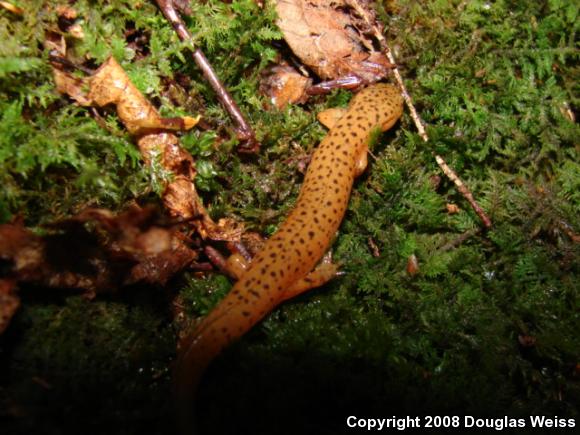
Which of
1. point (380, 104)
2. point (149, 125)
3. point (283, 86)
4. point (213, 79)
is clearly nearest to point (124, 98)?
point (149, 125)

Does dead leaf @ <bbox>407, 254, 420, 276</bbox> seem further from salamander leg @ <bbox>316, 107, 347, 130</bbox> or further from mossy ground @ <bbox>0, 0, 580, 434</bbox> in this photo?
salamander leg @ <bbox>316, 107, 347, 130</bbox>

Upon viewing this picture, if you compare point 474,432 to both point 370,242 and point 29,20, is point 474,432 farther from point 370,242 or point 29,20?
point 29,20

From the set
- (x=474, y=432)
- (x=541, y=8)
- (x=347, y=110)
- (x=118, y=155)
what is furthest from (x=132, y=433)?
(x=541, y=8)

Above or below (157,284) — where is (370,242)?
below

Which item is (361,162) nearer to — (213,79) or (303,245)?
(303,245)

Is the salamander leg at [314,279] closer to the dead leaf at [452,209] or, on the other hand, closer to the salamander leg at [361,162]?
the salamander leg at [361,162]
